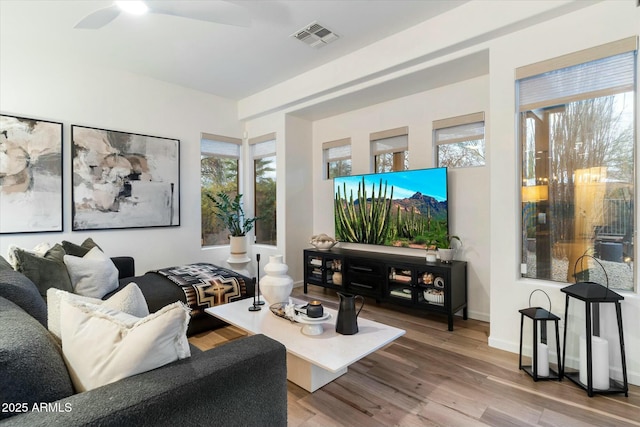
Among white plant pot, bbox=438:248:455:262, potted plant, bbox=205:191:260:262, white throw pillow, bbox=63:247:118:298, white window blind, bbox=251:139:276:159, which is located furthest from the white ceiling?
white plant pot, bbox=438:248:455:262

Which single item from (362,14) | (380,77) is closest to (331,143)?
(380,77)

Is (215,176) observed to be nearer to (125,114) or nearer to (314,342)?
(125,114)

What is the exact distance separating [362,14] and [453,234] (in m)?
2.44

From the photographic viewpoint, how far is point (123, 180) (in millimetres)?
3990

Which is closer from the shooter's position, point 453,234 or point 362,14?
point 362,14

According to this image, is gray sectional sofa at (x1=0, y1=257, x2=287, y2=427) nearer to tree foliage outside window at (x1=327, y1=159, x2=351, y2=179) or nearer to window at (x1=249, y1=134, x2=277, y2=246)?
tree foliage outside window at (x1=327, y1=159, x2=351, y2=179)

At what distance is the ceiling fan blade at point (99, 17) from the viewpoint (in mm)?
2117

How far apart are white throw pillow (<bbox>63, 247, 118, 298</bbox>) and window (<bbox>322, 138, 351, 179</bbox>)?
3.15 meters

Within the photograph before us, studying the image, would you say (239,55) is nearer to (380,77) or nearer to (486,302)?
(380,77)

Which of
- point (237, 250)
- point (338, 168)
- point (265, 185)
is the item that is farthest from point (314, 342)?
point (265, 185)

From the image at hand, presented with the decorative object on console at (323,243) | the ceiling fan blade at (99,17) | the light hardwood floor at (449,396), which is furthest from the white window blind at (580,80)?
the ceiling fan blade at (99,17)

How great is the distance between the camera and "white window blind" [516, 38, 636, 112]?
219 cm

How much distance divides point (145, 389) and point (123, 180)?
3.78 meters

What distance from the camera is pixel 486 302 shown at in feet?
11.0
